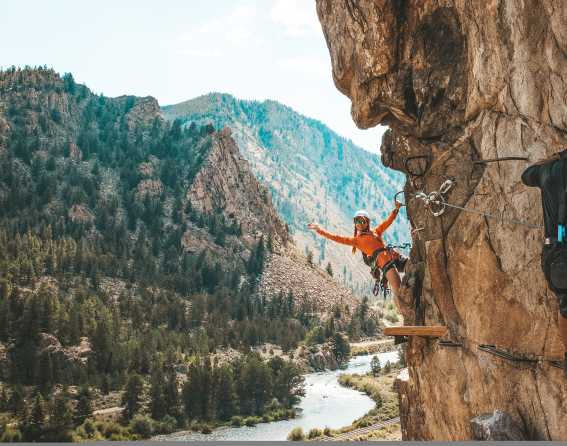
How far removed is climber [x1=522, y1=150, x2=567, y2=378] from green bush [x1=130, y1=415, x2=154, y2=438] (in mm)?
46779

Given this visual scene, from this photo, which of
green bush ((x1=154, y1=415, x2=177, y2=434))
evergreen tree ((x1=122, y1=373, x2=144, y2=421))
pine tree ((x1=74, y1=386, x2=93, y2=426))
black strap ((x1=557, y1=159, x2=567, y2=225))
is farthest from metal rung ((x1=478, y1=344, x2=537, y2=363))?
evergreen tree ((x1=122, y1=373, x2=144, y2=421))

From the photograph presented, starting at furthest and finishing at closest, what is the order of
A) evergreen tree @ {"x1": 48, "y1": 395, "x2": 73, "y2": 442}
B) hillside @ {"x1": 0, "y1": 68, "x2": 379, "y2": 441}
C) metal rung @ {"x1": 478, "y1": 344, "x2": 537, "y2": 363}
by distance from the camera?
hillside @ {"x1": 0, "y1": 68, "x2": 379, "y2": 441} < evergreen tree @ {"x1": 48, "y1": 395, "x2": 73, "y2": 442} < metal rung @ {"x1": 478, "y1": 344, "x2": 537, "y2": 363}

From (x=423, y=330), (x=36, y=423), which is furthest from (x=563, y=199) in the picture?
(x=36, y=423)

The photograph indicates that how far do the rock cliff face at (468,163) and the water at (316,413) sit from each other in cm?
3888

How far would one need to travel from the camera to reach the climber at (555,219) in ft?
17.9

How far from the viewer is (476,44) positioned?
26.8 feet

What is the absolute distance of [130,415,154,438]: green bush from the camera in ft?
158

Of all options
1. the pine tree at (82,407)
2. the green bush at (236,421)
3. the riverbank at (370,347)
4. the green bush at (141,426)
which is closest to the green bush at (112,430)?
the green bush at (141,426)

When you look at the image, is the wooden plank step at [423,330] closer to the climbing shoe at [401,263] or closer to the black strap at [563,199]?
the climbing shoe at [401,263]

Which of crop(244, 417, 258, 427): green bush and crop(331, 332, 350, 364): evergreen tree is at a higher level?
crop(331, 332, 350, 364): evergreen tree

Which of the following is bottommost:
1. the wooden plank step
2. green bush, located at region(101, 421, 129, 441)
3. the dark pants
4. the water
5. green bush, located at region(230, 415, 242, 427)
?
the water

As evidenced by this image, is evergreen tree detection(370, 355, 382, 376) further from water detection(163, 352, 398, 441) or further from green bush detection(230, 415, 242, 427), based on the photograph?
green bush detection(230, 415, 242, 427)

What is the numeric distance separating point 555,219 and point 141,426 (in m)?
47.6

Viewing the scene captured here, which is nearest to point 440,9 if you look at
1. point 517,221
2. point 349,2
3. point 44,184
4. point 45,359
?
point 349,2
